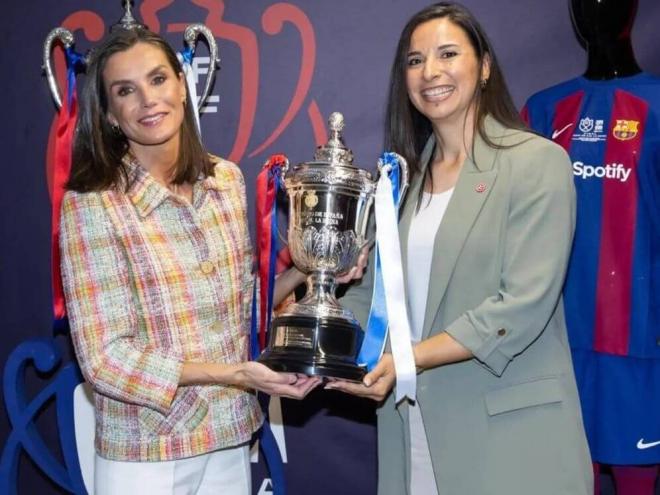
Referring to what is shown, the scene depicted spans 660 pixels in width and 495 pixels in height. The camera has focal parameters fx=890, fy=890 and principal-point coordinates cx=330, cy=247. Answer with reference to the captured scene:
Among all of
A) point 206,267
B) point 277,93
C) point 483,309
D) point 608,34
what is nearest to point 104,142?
point 206,267

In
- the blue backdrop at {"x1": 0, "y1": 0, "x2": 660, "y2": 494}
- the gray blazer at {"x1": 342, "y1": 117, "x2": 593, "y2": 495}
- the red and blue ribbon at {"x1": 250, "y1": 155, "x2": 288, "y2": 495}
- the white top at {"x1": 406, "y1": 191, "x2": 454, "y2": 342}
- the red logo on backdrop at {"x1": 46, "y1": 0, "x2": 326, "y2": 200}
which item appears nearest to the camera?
the gray blazer at {"x1": 342, "y1": 117, "x2": 593, "y2": 495}

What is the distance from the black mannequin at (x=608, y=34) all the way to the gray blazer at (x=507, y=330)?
562mm

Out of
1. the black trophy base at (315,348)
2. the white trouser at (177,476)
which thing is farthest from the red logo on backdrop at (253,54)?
the white trouser at (177,476)

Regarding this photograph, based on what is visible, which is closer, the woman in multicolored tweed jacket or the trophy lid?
the woman in multicolored tweed jacket

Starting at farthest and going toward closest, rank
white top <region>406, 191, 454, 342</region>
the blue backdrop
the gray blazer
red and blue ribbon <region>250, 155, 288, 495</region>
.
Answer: the blue backdrop, red and blue ribbon <region>250, 155, 288, 495</region>, white top <region>406, 191, 454, 342</region>, the gray blazer

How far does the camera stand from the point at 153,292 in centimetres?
168

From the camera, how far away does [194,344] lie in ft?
5.61

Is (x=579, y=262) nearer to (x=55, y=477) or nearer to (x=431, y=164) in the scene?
(x=431, y=164)

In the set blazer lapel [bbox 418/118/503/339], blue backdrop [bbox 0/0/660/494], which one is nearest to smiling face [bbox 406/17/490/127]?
blazer lapel [bbox 418/118/503/339]

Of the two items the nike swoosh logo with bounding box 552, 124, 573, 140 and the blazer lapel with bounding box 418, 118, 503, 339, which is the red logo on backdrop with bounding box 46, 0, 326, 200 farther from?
the blazer lapel with bounding box 418, 118, 503, 339

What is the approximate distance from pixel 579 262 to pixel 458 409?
2.03ft

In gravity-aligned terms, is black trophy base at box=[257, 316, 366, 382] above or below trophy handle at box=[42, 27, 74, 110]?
below

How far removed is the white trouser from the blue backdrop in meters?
0.86

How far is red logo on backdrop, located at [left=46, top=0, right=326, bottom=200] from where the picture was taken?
2.60 meters
